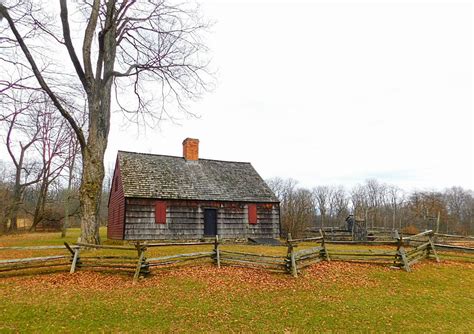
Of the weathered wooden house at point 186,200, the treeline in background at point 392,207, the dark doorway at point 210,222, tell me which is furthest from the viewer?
the treeline in background at point 392,207

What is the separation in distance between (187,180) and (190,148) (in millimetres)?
3545

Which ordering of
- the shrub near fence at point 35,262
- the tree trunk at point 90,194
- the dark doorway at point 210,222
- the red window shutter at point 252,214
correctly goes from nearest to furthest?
the shrub near fence at point 35,262 < the tree trunk at point 90,194 < the dark doorway at point 210,222 < the red window shutter at point 252,214

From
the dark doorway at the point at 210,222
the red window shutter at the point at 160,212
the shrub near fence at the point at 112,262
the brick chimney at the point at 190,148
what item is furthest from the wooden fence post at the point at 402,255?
the brick chimney at the point at 190,148

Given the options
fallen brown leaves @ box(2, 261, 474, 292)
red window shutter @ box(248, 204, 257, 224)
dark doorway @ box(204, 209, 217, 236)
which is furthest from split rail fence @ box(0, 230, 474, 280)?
red window shutter @ box(248, 204, 257, 224)

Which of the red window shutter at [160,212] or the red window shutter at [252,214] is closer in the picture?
the red window shutter at [160,212]

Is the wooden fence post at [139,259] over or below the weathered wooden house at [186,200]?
below

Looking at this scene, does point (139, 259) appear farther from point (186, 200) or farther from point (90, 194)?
point (186, 200)

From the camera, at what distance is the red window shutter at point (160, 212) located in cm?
1989

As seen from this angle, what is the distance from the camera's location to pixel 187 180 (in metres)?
22.4

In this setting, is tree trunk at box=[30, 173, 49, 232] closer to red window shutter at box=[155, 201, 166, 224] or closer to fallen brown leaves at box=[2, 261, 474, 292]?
red window shutter at box=[155, 201, 166, 224]

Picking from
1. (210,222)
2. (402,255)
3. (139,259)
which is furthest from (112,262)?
(210,222)

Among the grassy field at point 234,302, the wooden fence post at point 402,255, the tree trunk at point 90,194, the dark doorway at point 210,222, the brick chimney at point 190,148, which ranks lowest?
the grassy field at point 234,302

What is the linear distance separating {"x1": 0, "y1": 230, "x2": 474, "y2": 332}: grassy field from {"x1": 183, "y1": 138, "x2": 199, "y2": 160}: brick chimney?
1409 centimetres

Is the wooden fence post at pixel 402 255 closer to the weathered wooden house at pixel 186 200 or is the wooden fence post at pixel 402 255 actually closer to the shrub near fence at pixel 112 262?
the shrub near fence at pixel 112 262
